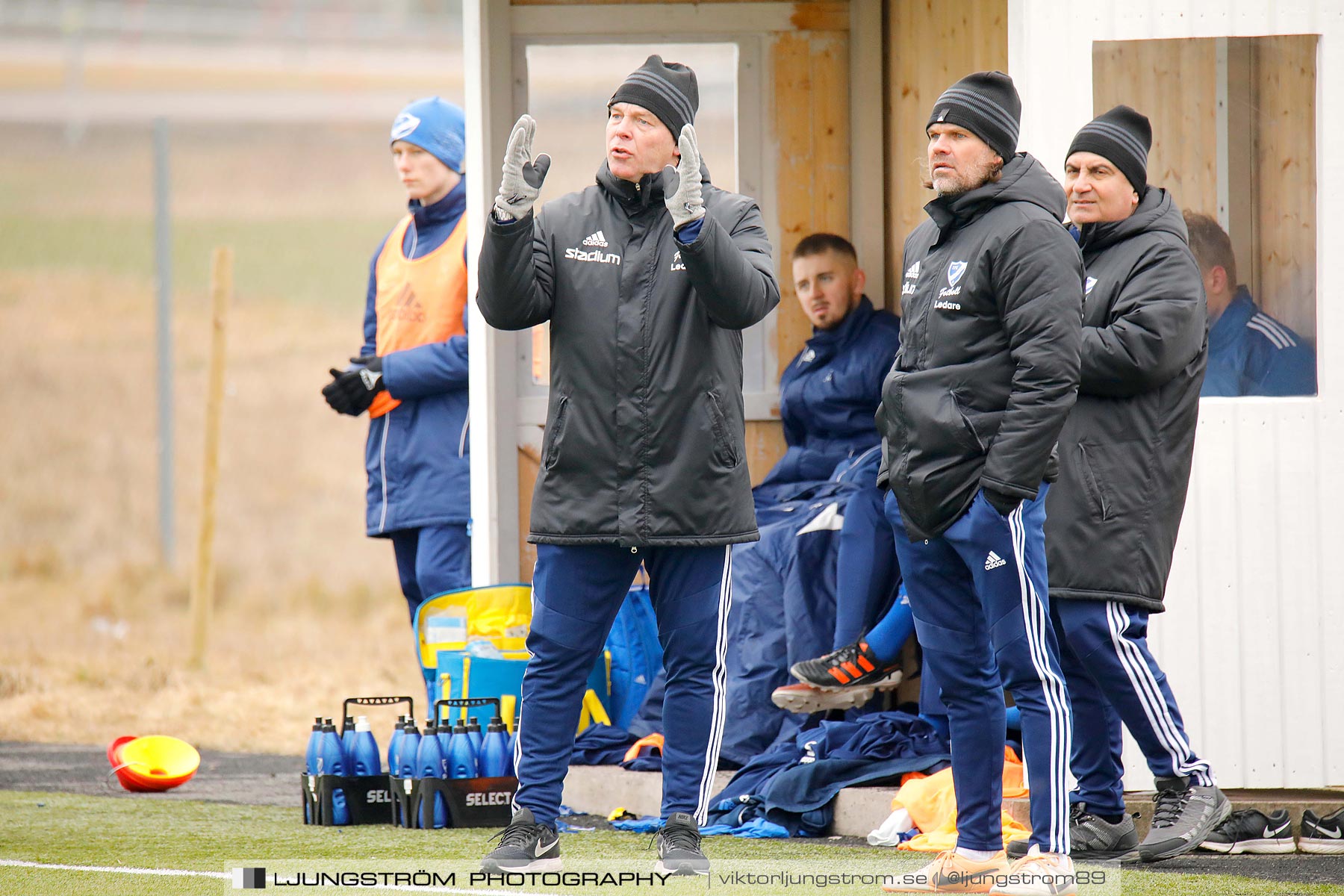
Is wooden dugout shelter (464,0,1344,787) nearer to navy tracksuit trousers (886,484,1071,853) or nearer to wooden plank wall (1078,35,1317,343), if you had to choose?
wooden plank wall (1078,35,1317,343)

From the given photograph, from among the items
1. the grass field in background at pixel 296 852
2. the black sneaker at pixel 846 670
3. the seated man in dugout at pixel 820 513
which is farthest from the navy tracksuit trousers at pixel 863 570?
the grass field in background at pixel 296 852

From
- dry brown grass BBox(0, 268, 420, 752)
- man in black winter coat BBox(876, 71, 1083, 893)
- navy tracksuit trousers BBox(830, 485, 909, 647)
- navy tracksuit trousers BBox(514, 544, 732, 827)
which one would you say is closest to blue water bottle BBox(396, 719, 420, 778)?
navy tracksuit trousers BBox(514, 544, 732, 827)

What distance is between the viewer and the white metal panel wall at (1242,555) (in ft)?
16.2

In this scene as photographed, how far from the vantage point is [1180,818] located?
4406mm

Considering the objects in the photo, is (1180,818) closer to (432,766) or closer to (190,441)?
(432,766)

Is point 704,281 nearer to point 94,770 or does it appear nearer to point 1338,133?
point 1338,133

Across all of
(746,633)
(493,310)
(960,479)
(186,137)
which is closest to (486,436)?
(746,633)

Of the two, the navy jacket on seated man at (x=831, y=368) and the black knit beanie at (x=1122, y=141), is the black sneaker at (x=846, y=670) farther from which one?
the black knit beanie at (x=1122, y=141)

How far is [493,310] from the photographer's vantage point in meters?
4.09

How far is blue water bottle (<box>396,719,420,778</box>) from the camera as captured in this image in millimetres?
5180

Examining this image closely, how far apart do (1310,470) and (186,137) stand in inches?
599

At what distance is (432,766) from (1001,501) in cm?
212

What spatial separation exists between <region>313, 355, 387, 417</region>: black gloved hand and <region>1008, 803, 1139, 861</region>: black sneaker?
274 cm

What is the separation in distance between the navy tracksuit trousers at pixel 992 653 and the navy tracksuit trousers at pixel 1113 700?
47cm
